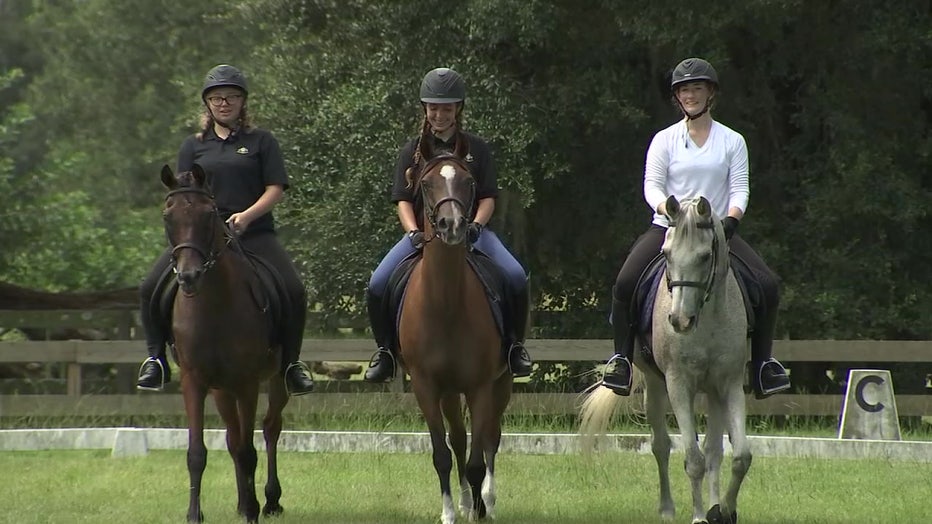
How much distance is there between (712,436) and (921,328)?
10008 mm

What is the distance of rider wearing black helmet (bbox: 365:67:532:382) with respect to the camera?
29.0 feet

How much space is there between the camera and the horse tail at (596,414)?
33.6ft

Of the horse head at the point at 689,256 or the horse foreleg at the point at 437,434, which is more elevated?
the horse head at the point at 689,256

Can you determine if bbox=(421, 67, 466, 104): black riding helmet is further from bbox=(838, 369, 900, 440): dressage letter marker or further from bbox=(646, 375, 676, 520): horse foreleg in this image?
bbox=(838, 369, 900, 440): dressage letter marker

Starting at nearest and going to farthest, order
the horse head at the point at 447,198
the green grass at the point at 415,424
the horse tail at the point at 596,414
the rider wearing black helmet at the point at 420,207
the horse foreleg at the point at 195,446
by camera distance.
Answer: the horse head at the point at 447,198 < the horse foreleg at the point at 195,446 < the rider wearing black helmet at the point at 420,207 < the horse tail at the point at 596,414 < the green grass at the point at 415,424

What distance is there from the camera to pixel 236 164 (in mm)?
9133

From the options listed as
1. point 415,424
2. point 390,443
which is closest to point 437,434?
point 390,443

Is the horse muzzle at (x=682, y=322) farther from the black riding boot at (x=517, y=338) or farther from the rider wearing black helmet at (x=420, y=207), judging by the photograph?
the black riding boot at (x=517, y=338)

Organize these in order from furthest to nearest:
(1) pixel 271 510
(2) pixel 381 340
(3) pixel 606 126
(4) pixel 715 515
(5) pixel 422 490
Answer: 1. (3) pixel 606 126
2. (5) pixel 422 490
3. (1) pixel 271 510
4. (2) pixel 381 340
5. (4) pixel 715 515

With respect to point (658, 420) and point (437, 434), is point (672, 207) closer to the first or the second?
point (437, 434)

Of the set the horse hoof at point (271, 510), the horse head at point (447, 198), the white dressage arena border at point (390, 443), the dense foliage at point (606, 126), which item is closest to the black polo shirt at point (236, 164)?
the horse head at point (447, 198)

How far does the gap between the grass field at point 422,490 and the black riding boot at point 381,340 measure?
3.00 ft

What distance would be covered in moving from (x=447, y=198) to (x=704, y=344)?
166cm

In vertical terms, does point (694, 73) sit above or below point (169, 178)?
above
